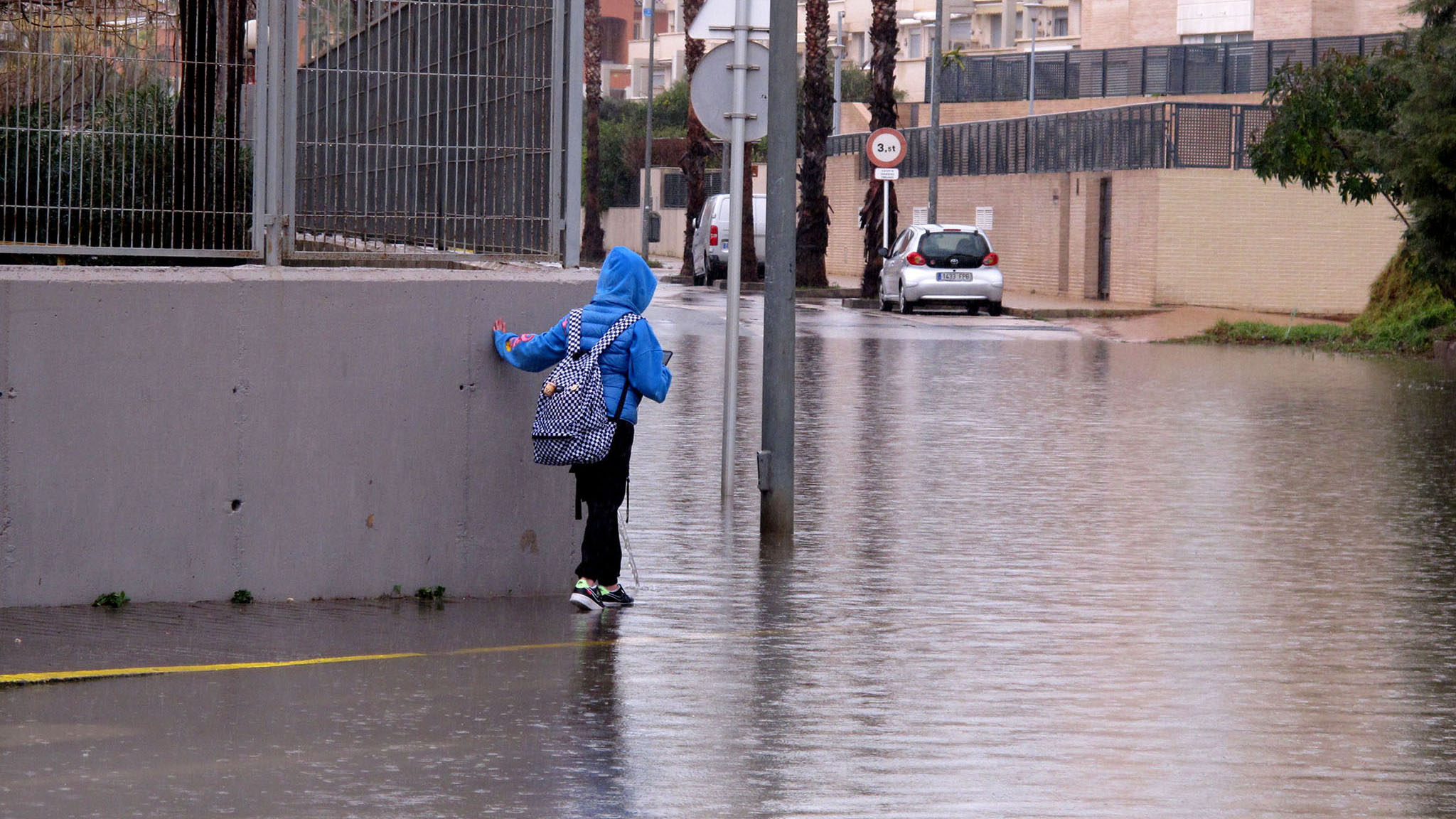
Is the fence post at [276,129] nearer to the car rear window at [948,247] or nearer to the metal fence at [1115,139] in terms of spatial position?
the car rear window at [948,247]

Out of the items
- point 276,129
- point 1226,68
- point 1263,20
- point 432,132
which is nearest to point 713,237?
point 1226,68

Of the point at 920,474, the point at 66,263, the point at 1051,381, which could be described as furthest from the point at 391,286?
the point at 1051,381

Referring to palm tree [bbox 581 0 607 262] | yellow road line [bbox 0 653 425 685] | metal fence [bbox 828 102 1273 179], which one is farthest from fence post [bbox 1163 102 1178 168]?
yellow road line [bbox 0 653 425 685]

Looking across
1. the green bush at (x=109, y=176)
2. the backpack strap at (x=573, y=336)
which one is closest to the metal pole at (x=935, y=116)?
the green bush at (x=109, y=176)

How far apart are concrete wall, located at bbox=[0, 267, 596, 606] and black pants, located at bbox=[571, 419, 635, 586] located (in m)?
0.34

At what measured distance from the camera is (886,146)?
3462 centimetres

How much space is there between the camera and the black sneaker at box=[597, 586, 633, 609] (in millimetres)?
8523

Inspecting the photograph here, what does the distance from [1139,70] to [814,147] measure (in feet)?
103

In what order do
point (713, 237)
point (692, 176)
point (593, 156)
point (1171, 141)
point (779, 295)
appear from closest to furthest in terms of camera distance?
point (779, 295) → point (1171, 141) → point (713, 237) → point (692, 176) → point (593, 156)

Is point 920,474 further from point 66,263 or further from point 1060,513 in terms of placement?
point 66,263

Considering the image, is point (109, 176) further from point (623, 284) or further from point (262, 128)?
point (623, 284)

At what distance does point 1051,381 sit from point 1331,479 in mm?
8306

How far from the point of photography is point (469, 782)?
18.8 feet

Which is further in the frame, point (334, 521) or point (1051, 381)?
point (1051, 381)
